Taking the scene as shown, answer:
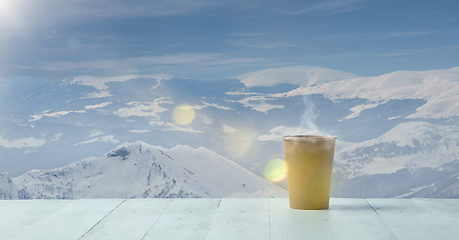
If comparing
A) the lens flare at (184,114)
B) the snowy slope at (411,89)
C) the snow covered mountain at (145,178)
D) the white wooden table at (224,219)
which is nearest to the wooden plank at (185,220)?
the white wooden table at (224,219)

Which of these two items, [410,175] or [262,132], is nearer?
[410,175]

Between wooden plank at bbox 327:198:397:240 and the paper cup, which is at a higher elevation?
the paper cup

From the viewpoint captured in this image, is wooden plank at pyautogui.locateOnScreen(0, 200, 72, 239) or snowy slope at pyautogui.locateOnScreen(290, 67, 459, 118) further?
snowy slope at pyautogui.locateOnScreen(290, 67, 459, 118)

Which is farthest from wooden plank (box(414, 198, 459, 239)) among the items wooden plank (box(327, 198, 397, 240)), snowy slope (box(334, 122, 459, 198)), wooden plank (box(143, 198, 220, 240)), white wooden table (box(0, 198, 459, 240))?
snowy slope (box(334, 122, 459, 198))

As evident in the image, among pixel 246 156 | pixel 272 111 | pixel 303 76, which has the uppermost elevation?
pixel 303 76

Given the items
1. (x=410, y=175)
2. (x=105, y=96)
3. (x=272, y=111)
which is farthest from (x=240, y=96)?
(x=410, y=175)

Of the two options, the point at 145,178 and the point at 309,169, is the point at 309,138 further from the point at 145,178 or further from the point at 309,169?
the point at 145,178

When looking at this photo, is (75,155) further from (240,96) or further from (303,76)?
(303,76)

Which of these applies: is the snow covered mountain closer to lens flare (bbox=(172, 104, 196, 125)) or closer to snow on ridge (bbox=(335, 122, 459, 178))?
snow on ridge (bbox=(335, 122, 459, 178))
